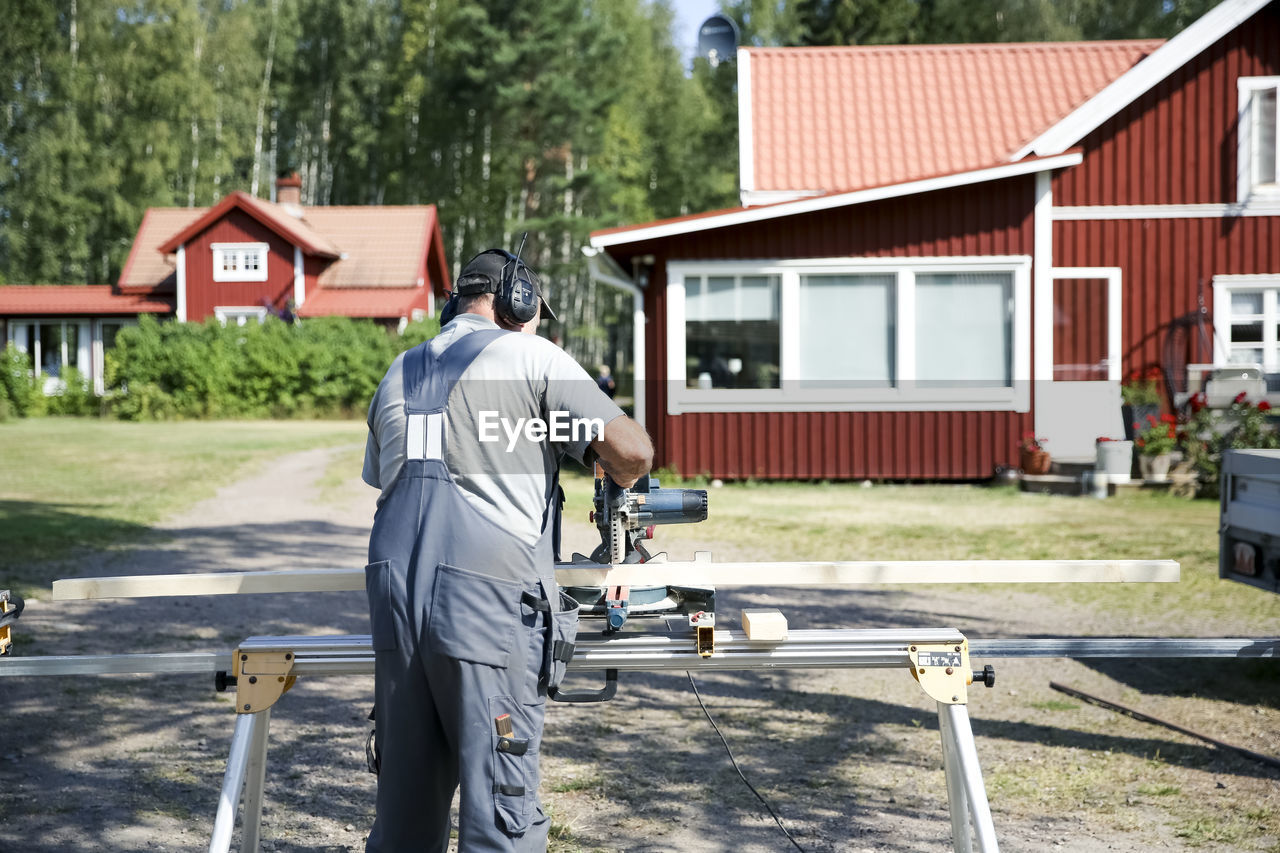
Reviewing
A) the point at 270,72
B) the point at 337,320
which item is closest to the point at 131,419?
the point at 337,320

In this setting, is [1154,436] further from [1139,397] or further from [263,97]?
[263,97]

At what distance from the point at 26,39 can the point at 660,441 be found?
34749mm

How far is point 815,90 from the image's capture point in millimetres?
20359

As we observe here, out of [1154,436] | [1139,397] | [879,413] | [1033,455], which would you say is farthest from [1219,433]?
[879,413]

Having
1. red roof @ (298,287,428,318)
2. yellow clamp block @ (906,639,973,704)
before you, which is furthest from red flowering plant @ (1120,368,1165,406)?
red roof @ (298,287,428,318)

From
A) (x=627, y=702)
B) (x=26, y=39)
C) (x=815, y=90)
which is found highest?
(x=26, y=39)

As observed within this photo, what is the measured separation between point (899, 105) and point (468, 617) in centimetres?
1893

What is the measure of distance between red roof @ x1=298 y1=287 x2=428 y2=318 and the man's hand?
31981 mm

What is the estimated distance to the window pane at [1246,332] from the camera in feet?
51.0

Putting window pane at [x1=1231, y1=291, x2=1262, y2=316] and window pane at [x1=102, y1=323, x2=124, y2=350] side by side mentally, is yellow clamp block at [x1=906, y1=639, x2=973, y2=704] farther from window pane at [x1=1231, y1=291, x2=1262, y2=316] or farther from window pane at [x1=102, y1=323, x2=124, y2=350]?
window pane at [x1=102, y1=323, x2=124, y2=350]

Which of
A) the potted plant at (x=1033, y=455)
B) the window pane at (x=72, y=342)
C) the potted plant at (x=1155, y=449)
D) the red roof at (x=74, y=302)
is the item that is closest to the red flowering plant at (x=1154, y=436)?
the potted plant at (x=1155, y=449)

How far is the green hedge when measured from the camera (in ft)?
94.9

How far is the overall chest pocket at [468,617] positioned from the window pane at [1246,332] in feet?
49.6

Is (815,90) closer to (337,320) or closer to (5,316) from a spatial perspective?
(337,320)
